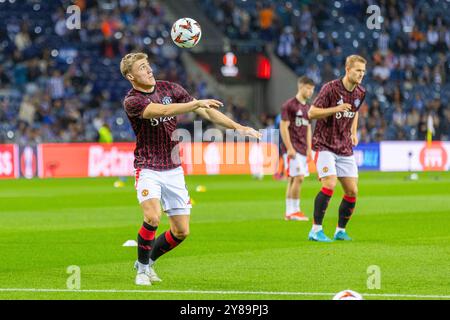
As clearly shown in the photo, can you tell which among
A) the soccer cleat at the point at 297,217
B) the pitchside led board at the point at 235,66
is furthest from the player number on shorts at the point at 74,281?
the pitchside led board at the point at 235,66

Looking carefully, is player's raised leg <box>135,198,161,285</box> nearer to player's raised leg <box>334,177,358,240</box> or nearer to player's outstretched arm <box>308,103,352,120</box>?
player's outstretched arm <box>308,103,352,120</box>

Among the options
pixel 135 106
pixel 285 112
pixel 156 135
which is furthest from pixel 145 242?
pixel 285 112

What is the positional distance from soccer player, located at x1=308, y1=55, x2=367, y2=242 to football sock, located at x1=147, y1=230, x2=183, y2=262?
414 centimetres

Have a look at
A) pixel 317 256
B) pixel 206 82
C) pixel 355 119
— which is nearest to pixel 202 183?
pixel 206 82

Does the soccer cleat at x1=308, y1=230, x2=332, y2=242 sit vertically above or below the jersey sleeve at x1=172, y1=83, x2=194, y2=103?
below

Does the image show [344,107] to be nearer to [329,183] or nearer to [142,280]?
[329,183]

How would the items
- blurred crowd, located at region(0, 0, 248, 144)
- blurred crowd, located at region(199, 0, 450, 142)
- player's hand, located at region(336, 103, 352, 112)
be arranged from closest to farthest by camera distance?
1. player's hand, located at region(336, 103, 352, 112)
2. blurred crowd, located at region(0, 0, 248, 144)
3. blurred crowd, located at region(199, 0, 450, 142)

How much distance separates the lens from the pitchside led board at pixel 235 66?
41625 millimetres

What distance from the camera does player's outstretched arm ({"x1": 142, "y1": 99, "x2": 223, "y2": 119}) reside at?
32.4ft

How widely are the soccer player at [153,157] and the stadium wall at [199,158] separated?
21.7 meters

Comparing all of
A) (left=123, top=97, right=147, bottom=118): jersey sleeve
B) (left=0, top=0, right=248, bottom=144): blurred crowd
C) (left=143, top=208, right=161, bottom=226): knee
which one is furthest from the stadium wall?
(left=123, top=97, right=147, bottom=118): jersey sleeve

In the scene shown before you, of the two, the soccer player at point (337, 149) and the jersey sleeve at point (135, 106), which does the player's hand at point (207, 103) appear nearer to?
the jersey sleeve at point (135, 106)

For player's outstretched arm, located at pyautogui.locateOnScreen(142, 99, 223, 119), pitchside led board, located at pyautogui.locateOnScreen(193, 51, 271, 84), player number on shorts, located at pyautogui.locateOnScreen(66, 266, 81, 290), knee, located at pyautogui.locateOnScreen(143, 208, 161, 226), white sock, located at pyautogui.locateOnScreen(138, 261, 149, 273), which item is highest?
pitchside led board, located at pyautogui.locateOnScreen(193, 51, 271, 84)

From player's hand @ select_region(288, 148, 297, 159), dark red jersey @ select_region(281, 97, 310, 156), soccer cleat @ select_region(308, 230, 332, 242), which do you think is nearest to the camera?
soccer cleat @ select_region(308, 230, 332, 242)
